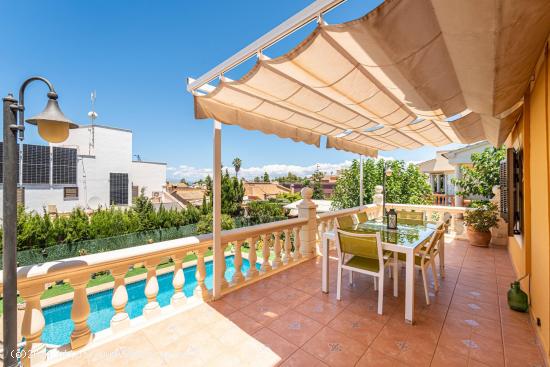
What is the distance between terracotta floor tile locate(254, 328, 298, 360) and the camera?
2117 millimetres

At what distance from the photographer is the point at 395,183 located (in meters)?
9.95

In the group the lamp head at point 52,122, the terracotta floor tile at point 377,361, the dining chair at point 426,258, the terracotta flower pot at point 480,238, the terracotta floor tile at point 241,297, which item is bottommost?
the terracotta floor tile at point 377,361

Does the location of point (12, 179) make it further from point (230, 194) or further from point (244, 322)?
point (230, 194)

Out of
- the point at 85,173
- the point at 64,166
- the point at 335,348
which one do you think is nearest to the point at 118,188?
the point at 85,173

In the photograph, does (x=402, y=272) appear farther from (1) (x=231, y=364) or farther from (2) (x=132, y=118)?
(2) (x=132, y=118)

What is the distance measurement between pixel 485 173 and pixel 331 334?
7546mm

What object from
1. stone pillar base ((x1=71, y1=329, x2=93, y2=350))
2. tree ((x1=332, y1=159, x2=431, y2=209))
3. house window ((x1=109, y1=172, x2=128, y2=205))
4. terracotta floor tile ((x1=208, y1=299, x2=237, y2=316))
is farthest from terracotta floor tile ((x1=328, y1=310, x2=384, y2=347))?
house window ((x1=109, y1=172, x2=128, y2=205))

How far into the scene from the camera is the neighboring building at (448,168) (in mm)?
9461

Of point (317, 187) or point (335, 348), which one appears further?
point (317, 187)

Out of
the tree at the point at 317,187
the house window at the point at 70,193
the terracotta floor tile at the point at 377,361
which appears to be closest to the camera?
the terracotta floor tile at the point at 377,361

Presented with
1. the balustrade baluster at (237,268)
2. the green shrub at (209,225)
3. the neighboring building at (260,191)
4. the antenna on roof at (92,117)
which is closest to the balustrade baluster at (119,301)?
the balustrade baluster at (237,268)

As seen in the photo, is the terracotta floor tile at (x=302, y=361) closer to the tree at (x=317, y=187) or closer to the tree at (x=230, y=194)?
the tree at (x=230, y=194)

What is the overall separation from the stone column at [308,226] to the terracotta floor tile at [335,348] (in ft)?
7.49

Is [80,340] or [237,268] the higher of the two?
[237,268]
